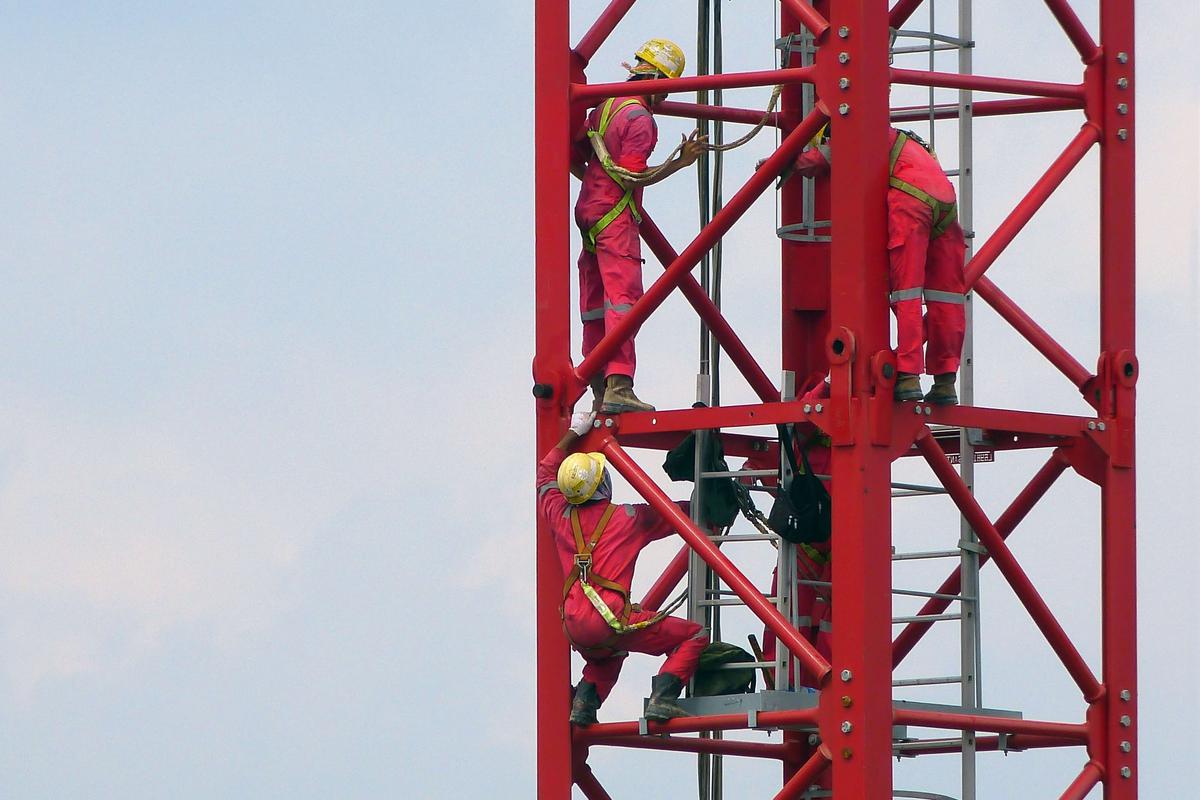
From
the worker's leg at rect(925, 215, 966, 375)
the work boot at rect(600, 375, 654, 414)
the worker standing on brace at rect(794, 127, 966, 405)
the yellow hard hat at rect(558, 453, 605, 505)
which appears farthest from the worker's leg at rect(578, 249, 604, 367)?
the worker's leg at rect(925, 215, 966, 375)

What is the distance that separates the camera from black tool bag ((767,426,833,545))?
26.5 meters

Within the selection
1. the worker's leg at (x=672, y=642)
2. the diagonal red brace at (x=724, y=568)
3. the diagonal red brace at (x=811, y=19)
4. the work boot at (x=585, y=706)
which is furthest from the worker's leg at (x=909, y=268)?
the work boot at (x=585, y=706)

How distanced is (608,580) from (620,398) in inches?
60.2

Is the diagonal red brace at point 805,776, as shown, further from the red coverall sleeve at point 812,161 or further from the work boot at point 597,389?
the red coverall sleeve at point 812,161

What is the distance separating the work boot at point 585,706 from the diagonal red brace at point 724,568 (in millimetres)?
1618

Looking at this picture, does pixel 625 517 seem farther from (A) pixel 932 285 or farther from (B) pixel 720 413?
(A) pixel 932 285

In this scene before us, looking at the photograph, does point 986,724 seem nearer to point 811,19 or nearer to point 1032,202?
point 1032,202

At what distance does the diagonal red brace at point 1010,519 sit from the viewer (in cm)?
2820

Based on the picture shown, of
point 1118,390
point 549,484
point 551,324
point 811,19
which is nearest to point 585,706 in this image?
point 549,484

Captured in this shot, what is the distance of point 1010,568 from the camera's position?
88.4 ft

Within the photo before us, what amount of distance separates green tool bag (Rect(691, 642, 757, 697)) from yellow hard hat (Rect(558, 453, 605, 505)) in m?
1.63

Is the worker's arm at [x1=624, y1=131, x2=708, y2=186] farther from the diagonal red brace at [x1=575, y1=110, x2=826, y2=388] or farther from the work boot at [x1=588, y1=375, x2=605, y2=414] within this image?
the work boot at [x1=588, y1=375, x2=605, y2=414]

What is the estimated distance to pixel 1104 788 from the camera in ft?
89.9

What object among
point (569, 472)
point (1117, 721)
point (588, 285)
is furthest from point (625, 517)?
point (1117, 721)
